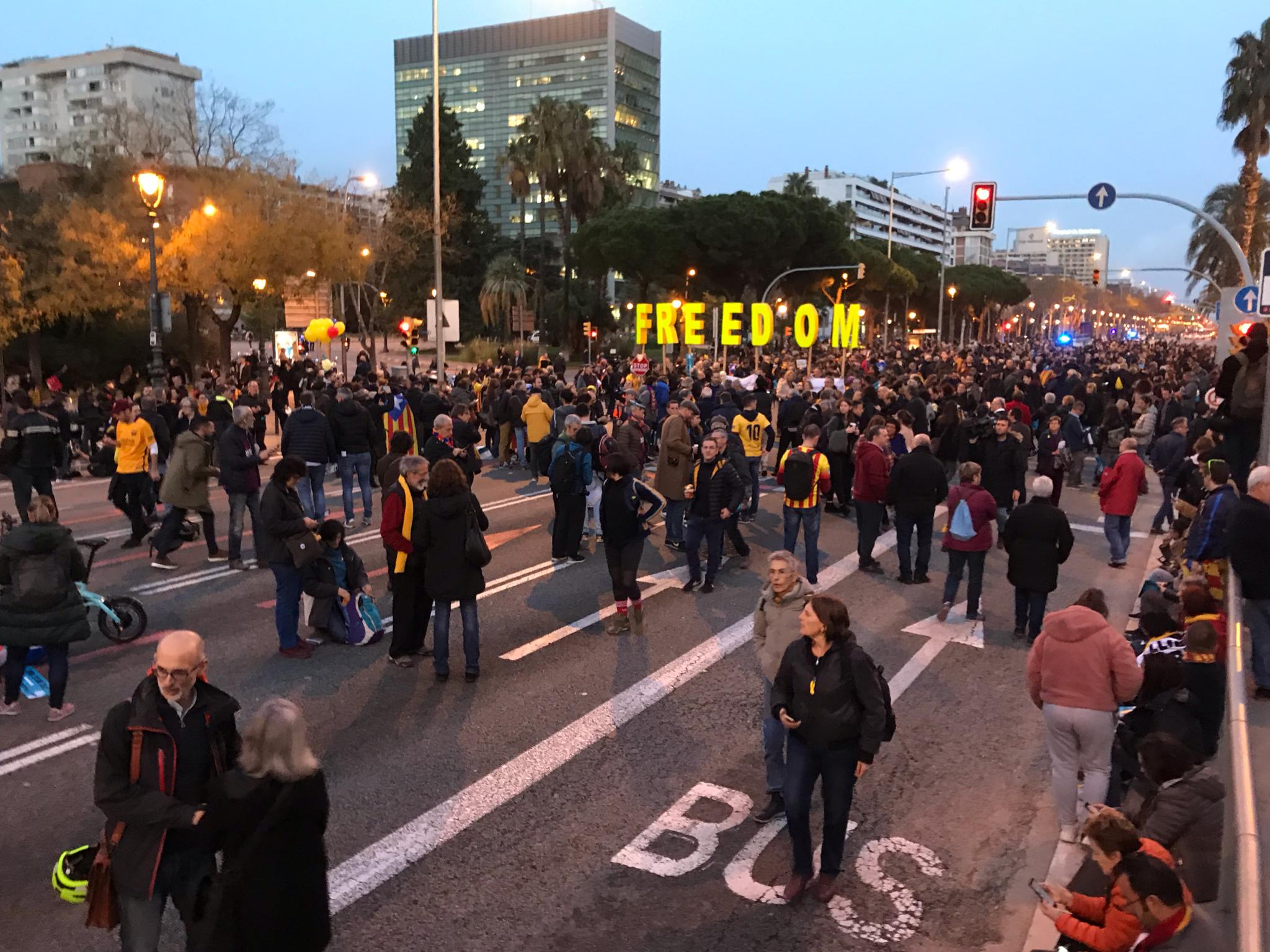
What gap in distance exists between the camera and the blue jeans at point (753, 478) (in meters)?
13.7

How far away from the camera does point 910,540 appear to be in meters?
11.0

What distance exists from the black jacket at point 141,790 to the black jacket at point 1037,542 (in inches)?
273

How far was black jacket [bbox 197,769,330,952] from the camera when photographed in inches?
128

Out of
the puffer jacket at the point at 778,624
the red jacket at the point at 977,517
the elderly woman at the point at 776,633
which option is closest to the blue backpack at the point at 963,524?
the red jacket at the point at 977,517

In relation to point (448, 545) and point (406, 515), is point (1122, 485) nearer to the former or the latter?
point (448, 545)

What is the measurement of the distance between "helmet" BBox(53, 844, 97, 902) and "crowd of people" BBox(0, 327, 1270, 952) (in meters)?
0.38

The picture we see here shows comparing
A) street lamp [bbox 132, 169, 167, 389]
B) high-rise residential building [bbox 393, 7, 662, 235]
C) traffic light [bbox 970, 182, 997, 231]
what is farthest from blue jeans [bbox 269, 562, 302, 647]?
high-rise residential building [bbox 393, 7, 662, 235]

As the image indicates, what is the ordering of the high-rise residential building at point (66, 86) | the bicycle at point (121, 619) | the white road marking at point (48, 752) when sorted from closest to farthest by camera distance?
the white road marking at point (48, 752), the bicycle at point (121, 619), the high-rise residential building at point (66, 86)

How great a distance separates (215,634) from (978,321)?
109m

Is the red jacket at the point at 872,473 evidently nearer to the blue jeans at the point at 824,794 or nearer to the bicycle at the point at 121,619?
the blue jeans at the point at 824,794

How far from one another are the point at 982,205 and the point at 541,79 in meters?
122

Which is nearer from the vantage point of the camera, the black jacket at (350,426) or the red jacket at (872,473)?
the red jacket at (872,473)

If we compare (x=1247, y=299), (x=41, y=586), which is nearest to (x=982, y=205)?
(x=1247, y=299)

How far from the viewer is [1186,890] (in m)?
4.13
